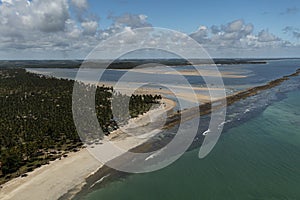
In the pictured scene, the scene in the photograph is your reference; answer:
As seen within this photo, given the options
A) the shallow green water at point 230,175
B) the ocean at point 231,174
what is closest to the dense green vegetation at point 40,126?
the ocean at point 231,174

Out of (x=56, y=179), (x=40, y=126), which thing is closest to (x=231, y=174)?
(x=56, y=179)

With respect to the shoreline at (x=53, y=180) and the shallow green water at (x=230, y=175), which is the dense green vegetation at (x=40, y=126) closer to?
the shoreline at (x=53, y=180)

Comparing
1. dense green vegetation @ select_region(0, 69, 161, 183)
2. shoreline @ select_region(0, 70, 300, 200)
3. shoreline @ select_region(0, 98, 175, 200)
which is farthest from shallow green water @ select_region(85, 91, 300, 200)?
dense green vegetation @ select_region(0, 69, 161, 183)

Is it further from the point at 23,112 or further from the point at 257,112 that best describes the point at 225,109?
the point at 23,112

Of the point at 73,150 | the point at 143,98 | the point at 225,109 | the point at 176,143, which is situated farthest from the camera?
the point at 143,98

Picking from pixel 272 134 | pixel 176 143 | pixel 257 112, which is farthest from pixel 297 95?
pixel 176 143
